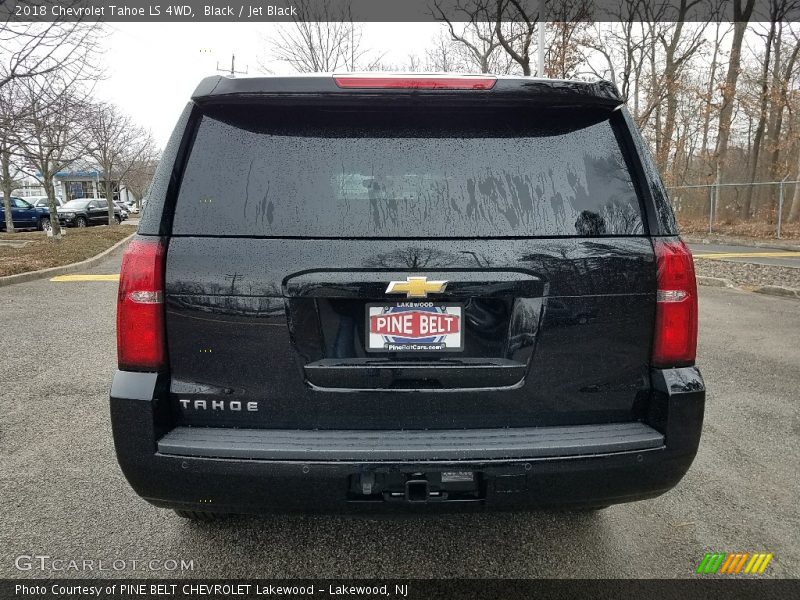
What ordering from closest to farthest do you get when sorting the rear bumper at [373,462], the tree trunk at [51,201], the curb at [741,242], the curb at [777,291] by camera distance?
1. the rear bumper at [373,462]
2. the curb at [777,291]
3. the curb at [741,242]
4. the tree trunk at [51,201]

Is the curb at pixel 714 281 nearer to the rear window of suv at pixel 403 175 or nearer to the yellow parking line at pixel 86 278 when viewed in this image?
the rear window of suv at pixel 403 175

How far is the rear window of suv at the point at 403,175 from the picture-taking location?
190 cm

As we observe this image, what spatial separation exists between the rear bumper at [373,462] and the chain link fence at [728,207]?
23.3 meters

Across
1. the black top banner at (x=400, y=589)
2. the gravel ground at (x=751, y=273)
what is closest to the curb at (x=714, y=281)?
the gravel ground at (x=751, y=273)

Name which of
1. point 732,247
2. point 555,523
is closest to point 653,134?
point 732,247

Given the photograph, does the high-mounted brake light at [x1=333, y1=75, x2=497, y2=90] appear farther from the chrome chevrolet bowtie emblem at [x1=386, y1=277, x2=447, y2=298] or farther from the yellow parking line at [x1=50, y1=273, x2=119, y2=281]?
the yellow parking line at [x1=50, y1=273, x2=119, y2=281]

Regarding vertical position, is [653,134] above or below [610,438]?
above

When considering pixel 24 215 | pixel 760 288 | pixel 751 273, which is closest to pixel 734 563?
pixel 760 288

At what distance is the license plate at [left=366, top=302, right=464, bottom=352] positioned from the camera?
1.89 metres

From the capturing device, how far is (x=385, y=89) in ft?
6.23

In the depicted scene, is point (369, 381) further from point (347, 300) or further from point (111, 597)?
point (111, 597)

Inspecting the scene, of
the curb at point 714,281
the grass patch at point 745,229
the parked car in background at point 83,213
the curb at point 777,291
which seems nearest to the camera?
the curb at point 777,291

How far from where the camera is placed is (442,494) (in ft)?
6.23

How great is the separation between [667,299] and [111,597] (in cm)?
250
